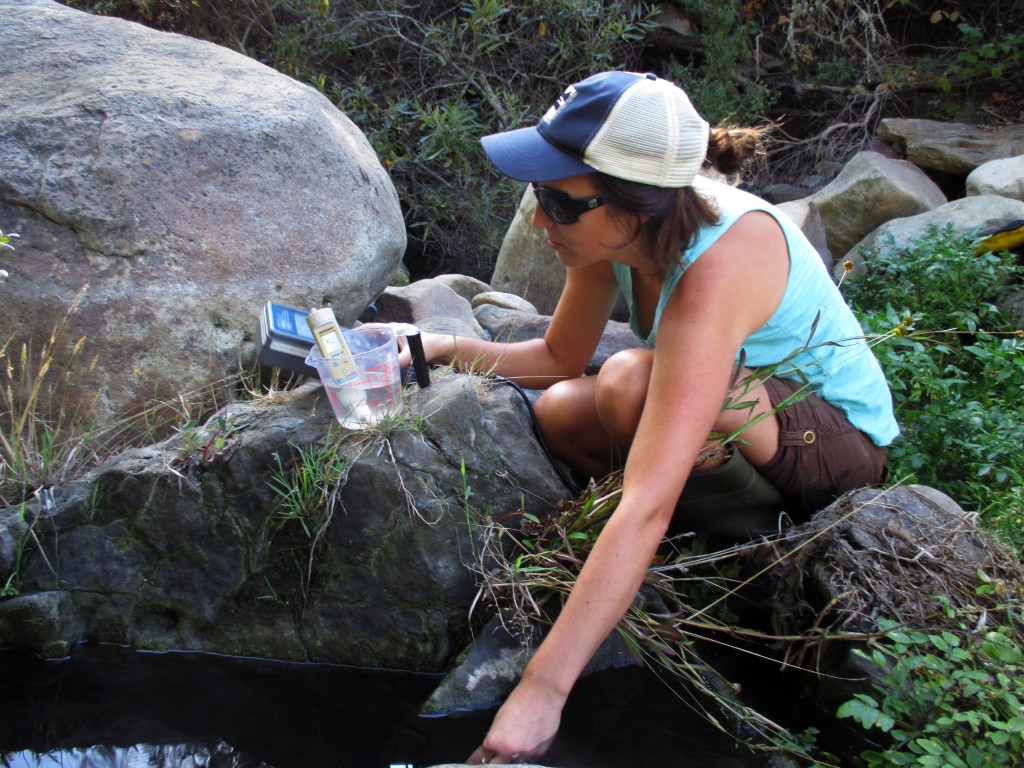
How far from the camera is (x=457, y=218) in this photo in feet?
23.2

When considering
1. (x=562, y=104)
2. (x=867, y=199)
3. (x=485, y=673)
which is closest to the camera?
(x=562, y=104)

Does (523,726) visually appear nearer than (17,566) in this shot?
Yes

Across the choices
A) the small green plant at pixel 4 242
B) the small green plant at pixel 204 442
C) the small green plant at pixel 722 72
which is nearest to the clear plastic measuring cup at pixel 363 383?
the small green plant at pixel 204 442

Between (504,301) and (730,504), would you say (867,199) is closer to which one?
(504,301)

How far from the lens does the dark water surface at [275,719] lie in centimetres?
236

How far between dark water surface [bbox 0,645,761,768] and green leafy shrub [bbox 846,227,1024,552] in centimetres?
122

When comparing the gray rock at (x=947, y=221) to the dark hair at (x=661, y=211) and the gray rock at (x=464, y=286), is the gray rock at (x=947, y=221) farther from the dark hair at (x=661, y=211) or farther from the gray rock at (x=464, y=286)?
the dark hair at (x=661, y=211)

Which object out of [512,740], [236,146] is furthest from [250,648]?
[236,146]

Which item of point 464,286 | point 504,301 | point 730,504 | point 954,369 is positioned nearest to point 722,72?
point 464,286

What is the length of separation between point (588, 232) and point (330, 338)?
0.77m

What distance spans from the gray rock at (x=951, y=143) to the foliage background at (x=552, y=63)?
1.59ft

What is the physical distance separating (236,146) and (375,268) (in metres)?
0.72

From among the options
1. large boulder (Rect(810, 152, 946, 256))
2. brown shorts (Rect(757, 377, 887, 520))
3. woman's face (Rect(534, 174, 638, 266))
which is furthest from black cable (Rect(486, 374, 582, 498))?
large boulder (Rect(810, 152, 946, 256))

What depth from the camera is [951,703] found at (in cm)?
205
